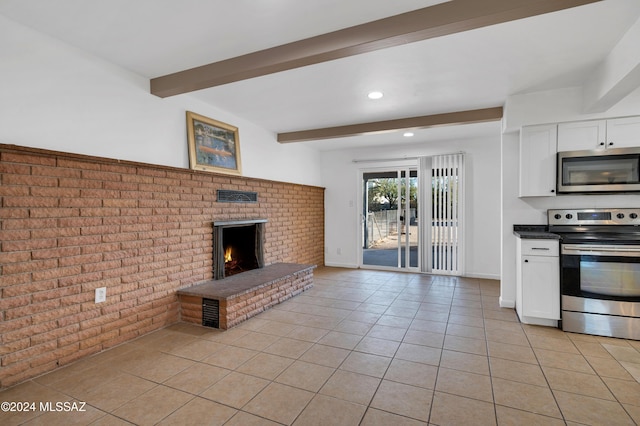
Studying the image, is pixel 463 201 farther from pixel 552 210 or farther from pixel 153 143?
pixel 153 143

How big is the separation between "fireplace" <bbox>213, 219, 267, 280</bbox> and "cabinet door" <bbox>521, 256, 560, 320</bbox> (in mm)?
3283

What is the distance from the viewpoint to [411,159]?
19.4ft

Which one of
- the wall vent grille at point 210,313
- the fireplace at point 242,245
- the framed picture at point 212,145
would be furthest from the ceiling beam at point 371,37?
the wall vent grille at point 210,313

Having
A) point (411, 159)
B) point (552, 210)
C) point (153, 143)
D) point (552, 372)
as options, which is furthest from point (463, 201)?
point (153, 143)

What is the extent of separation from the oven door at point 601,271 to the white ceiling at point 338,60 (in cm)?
164

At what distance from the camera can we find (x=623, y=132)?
124 inches

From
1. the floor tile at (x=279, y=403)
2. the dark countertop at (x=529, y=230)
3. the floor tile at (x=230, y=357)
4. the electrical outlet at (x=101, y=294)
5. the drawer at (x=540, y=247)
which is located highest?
the dark countertop at (x=529, y=230)

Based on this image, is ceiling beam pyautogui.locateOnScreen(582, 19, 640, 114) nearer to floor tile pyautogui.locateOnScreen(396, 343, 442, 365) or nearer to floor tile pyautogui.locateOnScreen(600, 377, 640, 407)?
floor tile pyautogui.locateOnScreen(600, 377, 640, 407)

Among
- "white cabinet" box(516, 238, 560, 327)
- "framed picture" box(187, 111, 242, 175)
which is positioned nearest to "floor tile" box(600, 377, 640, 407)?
"white cabinet" box(516, 238, 560, 327)

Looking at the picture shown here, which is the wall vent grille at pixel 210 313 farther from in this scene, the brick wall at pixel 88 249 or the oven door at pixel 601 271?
the oven door at pixel 601 271

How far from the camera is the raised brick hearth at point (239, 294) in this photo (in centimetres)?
315

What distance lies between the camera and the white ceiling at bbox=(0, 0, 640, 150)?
200 centimetres

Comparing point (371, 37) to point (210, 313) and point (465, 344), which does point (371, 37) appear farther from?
point (210, 313)

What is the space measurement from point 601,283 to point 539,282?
488 mm
